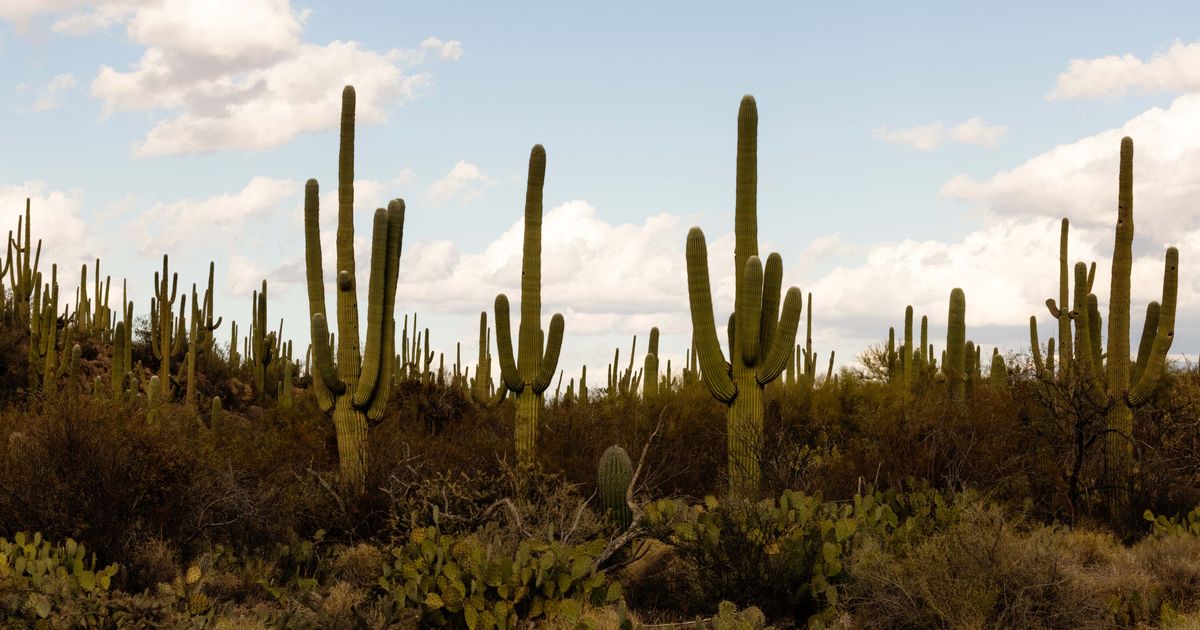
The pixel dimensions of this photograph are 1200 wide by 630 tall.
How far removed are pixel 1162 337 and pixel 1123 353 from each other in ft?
3.35

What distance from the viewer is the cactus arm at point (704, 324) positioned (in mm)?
13906

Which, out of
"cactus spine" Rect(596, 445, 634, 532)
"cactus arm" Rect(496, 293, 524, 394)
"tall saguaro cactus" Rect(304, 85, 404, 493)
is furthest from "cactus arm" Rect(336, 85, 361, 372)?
"cactus spine" Rect(596, 445, 634, 532)

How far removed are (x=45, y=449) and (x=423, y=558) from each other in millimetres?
4064

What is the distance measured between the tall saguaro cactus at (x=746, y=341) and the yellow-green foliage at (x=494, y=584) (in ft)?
16.3

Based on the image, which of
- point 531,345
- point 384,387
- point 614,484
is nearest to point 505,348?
point 531,345

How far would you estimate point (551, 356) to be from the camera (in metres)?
15.7

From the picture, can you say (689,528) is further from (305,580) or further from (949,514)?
(305,580)

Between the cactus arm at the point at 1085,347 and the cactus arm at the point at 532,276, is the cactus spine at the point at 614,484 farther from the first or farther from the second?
the cactus arm at the point at 1085,347

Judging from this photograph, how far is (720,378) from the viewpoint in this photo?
1389 cm

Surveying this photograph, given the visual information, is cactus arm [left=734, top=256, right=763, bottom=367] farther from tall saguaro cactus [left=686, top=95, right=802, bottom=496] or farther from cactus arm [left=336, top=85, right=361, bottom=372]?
cactus arm [left=336, top=85, right=361, bottom=372]

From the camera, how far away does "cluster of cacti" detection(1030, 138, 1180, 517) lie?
1356 cm

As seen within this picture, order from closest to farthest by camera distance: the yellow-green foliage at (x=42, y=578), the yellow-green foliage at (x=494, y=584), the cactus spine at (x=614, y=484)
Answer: the yellow-green foliage at (x=42, y=578) → the yellow-green foliage at (x=494, y=584) → the cactus spine at (x=614, y=484)

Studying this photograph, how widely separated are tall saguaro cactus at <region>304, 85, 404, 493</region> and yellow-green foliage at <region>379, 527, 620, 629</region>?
5.09m

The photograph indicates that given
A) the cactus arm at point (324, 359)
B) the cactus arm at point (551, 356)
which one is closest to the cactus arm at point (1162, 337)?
the cactus arm at point (551, 356)
